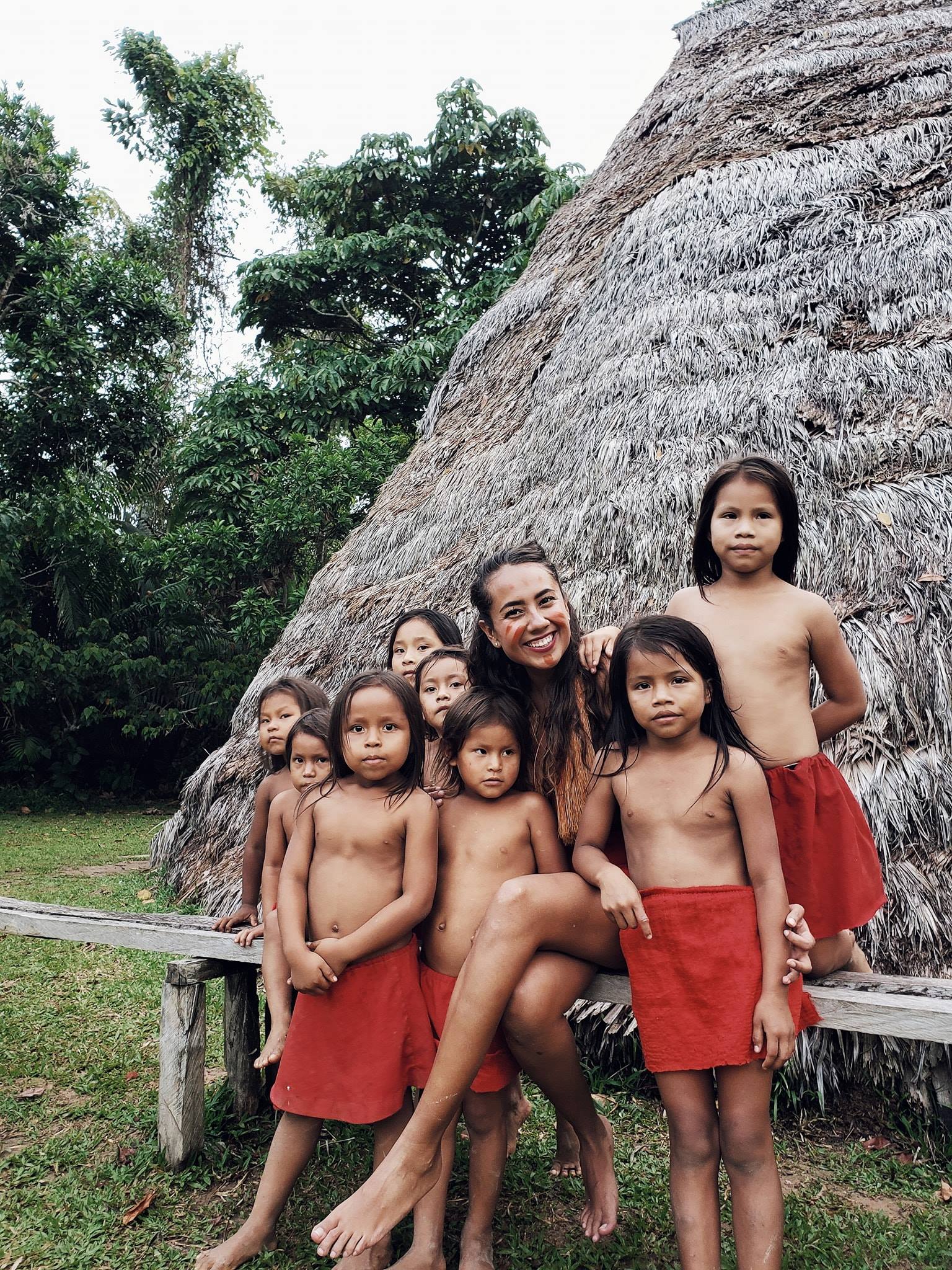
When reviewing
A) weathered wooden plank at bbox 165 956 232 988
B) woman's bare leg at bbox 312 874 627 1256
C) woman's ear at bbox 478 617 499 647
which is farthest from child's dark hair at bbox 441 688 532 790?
weathered wooden plank at bbox 165 956 232 988

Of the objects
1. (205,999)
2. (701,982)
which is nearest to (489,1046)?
(701,982)

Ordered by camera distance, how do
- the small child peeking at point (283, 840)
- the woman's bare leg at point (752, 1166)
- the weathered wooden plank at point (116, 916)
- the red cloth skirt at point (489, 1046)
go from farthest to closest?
the weathered wooden plank at point (116, 916) → the small child peeking at point (283, 840) → the red cloth skirt at point (489, 1046) → the woman's bare leg at point (752, 1166)

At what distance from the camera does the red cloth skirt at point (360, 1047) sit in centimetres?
194

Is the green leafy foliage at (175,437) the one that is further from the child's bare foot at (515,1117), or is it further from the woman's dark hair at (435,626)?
the child's bare foot at (515,1117)

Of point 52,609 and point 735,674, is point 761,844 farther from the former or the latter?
point 52,609

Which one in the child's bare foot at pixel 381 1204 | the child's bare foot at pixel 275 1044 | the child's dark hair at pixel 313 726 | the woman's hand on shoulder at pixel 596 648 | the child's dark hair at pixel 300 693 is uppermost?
the woman's hand on shoulder at pixel 596 648

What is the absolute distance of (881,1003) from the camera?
1786mm

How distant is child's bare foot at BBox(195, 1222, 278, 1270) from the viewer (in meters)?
1.91

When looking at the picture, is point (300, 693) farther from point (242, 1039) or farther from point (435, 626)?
point (242, 1039)

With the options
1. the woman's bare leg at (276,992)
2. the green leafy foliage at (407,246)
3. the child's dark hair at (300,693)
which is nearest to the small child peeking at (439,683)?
the child's dark hair at (300,693)

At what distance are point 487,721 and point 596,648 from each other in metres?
0.32

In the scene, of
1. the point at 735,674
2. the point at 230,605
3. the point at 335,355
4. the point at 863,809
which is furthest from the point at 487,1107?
the point at 335,355

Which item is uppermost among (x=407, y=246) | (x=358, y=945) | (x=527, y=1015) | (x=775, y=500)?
(x=407, y=246)

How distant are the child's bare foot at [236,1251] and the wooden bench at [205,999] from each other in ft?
1.56
